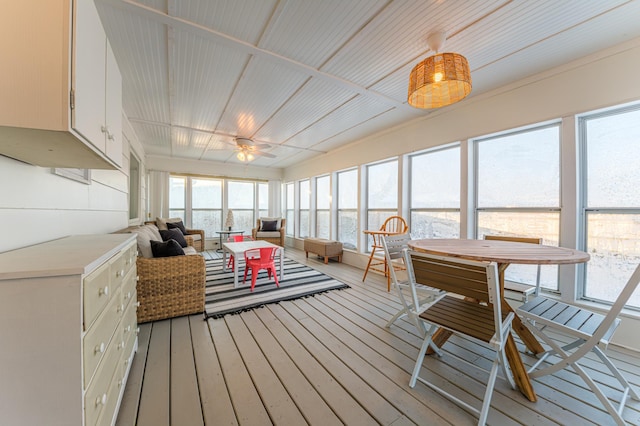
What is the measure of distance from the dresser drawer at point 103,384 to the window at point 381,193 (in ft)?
13.1

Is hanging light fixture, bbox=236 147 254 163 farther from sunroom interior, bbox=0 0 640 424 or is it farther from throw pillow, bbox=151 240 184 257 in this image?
throw pillow, bbox=151 240 184 257

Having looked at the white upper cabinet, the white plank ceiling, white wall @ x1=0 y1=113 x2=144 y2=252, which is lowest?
white wall @ x1=0 y1=113 x2=144 y2=252

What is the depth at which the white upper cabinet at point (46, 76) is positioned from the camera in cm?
81

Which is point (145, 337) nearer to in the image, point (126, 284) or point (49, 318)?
point (126, 284)

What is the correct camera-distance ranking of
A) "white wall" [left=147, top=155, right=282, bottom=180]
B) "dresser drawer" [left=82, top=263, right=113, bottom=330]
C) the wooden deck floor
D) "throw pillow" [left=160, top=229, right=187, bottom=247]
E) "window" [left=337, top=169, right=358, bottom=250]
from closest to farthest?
Answer: "dresser drawer" [left=82, top=263, right=113, bottom=330] → the wooden deck floor → "throw pillow" [left=160, top=229, right=187, bottom=247] → "window" [left=337, top=169, right=358, bottom=250] → "white wall" [left=147, top=155, right=282, bottom=180]

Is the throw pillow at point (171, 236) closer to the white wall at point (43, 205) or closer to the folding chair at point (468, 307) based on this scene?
the white wall at point (43, 205)

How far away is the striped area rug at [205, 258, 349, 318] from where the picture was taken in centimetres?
271

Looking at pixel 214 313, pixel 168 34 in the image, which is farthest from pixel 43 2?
pixel 214 313

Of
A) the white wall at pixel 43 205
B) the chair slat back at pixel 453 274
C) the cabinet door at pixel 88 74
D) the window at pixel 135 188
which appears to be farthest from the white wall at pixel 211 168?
the chair slat back at pixel 453 274

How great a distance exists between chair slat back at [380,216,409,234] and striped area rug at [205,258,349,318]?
50.5 inches

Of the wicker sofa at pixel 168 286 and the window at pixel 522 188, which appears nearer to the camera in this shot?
the wicker sofa at pixel 168 286

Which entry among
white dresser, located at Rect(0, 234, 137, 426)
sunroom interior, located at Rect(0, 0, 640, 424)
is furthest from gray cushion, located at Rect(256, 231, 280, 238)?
white dresser, located at Rect(0, 234, 137, 426)

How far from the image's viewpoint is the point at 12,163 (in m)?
1.18

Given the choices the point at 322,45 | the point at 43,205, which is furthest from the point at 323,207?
the point at 43,205
